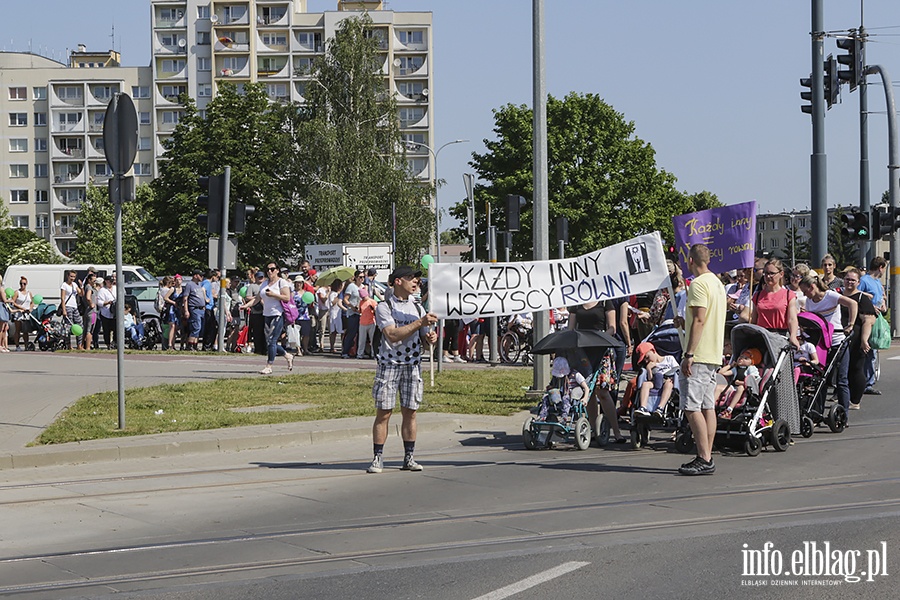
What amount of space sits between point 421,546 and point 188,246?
59.0 m

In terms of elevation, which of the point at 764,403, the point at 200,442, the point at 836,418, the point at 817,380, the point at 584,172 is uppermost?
the point at 584,172

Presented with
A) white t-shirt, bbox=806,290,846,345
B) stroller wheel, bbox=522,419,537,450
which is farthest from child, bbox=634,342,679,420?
white t-shirt, bbox=806,290,846,345

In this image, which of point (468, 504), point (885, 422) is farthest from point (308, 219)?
point (468, 504)

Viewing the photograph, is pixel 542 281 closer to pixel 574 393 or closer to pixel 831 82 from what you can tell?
pixel 574 393

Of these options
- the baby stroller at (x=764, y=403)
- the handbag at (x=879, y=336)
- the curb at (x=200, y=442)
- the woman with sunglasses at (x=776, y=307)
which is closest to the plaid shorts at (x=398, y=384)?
the curb at (x=200, y=442)

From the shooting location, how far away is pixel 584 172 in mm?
69500

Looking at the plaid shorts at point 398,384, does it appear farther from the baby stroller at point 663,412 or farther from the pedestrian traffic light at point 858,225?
the pedestrian traffic light at point 858,225

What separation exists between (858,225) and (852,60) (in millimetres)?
3828

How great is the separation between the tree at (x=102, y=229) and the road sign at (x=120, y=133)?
71.7m

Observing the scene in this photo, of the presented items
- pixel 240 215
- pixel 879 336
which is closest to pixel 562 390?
pixel 879 336

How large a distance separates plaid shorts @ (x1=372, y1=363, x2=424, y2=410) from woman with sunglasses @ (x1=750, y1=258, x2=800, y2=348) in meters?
4.41

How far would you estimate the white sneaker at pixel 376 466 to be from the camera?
10711mm

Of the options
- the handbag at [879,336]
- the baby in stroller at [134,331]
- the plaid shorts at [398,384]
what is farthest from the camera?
the baby in stroller at [134,331]

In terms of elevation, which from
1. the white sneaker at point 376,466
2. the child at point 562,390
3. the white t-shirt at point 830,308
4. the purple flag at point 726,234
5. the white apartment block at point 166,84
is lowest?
the white sneaker at point 376,466
